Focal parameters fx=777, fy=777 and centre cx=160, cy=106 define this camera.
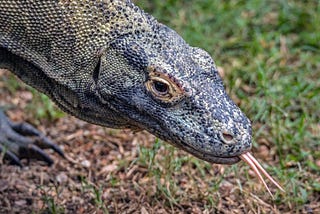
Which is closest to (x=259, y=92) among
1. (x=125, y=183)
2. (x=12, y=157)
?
(x=125, y=183)

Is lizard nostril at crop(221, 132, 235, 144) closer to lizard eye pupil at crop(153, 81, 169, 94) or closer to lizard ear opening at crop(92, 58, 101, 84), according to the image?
lizard eye pupil at crop(153, 81, 169, 94)

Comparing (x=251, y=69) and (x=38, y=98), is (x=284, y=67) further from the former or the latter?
(x=38, y=98)

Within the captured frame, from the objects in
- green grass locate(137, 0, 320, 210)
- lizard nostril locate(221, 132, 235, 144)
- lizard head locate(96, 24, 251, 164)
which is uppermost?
green grass locate(137, 0, 320, 210)

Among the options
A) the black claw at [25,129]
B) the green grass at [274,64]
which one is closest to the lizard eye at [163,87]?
the green grass at [274,64]

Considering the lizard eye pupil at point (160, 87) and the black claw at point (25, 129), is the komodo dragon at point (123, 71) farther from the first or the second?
the black claw at point (25, 129)

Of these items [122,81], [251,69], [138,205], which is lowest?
[138,205]

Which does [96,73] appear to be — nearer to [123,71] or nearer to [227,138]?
[123,71]

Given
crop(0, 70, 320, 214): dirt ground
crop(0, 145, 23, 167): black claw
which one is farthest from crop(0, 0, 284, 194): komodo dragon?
crop(0, 145, 23, 167): black claw

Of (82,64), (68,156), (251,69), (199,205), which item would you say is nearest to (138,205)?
(199,205)
